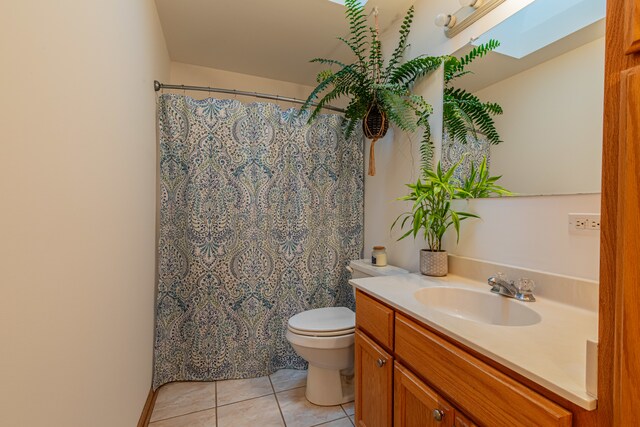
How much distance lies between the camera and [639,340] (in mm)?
437

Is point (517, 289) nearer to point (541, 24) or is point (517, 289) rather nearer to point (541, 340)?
point (541, 340)

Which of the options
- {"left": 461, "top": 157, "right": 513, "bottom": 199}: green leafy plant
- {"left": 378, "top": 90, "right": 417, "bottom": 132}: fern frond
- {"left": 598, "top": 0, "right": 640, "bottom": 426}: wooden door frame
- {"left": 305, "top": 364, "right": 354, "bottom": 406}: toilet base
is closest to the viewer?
{"left": 598, "top": 0, "right": 640, "bottom": 426}: wooden door frame

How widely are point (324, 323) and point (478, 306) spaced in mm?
855

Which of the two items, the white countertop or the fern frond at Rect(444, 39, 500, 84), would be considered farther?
the fern frond at Rect(444, 39, 500, 84)

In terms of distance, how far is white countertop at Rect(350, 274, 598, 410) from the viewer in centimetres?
57

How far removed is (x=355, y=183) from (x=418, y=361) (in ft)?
4.88

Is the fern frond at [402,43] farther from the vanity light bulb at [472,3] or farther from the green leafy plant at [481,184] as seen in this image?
the green leafy plant at [481,184]

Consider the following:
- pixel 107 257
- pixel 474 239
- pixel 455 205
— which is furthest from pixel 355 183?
pixel 107 257

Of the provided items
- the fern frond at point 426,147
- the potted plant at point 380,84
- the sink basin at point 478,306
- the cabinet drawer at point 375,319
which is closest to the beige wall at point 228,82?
the potted plant at point 380,84

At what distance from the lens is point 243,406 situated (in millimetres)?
1646

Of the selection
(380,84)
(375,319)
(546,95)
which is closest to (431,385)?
(375,319)

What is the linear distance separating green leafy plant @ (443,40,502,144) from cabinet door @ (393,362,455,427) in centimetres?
105

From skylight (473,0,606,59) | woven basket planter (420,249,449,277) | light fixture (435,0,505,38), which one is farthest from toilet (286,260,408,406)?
light fixture (435,0,505,38)

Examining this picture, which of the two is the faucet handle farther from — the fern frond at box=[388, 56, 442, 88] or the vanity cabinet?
the fern frond at box=[388, 56, 442, 88]
